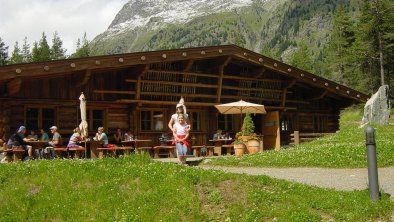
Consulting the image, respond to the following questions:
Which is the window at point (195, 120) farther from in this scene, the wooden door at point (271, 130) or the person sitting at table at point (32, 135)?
the person sitting at table at point (32, 135)

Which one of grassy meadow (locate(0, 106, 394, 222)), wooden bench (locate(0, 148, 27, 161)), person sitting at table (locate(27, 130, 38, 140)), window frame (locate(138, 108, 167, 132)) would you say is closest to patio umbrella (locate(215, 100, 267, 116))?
window frame (locate(138, 108, 167, 132))

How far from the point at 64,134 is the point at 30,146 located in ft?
16.9

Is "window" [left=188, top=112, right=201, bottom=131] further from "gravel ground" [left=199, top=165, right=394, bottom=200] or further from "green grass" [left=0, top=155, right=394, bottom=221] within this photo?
"green grass" [left=0, top=155, right=394, bottom=221]

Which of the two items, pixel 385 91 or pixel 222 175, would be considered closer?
pixel 222 175

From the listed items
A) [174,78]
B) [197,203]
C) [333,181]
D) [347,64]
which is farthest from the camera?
[347,64]

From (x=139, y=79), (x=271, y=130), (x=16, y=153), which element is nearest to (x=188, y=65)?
(x=139, y=79)

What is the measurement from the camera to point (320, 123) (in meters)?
31.2

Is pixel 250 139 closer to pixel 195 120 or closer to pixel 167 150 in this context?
pixel 167 150

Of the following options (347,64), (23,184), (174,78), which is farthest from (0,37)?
(23,184)

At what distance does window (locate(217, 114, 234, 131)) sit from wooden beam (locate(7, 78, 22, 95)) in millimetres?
11105

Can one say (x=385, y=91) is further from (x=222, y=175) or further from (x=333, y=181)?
(x=222, y=175)

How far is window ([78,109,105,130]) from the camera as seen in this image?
22.9m

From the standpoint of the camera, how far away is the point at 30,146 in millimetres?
16875

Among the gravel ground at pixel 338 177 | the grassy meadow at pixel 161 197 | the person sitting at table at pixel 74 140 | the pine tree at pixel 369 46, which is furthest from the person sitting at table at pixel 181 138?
the pine tree at pixel 369 46
